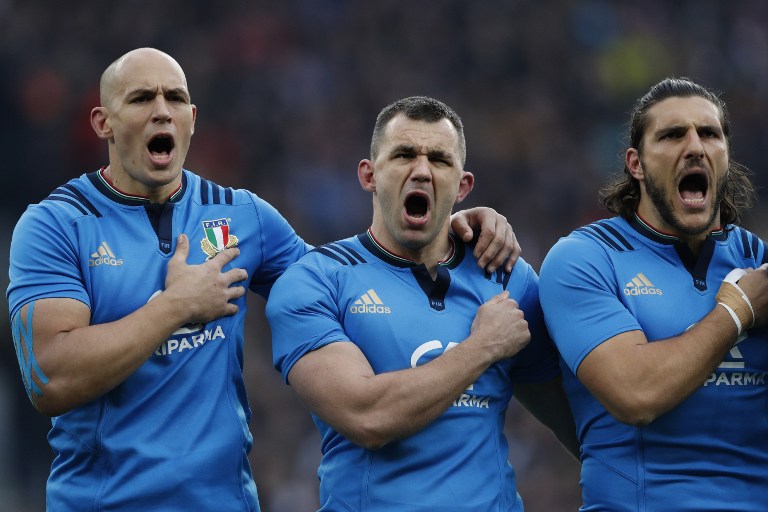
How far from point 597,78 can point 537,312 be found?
1063 centimetres

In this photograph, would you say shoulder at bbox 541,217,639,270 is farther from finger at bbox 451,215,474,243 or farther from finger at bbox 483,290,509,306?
finger at bbox 451,215,474,243

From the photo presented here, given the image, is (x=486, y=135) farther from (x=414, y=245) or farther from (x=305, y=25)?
(x=414, y=245)

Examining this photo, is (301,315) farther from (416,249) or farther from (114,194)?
(114,194)

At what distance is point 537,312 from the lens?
17.4ft

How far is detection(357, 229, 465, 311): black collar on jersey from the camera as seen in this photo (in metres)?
5.07

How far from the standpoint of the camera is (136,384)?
4910mm

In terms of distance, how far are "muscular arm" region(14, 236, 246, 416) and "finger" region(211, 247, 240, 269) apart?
0.18 meters

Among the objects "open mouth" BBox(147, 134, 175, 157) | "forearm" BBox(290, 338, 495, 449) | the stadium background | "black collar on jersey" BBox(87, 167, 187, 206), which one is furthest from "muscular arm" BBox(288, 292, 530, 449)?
the stadium background

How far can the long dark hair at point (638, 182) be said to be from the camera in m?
5.27

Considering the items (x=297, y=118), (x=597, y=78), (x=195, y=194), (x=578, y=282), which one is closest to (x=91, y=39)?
(x=297, y=118)

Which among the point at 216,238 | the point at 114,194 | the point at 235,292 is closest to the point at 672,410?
the point at 235,292

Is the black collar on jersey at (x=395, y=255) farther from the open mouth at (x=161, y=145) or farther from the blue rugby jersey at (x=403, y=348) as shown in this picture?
the open mouth at (x=161, y=145)

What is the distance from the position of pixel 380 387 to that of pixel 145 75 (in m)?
1.68

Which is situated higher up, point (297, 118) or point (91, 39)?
point (91, 39)
